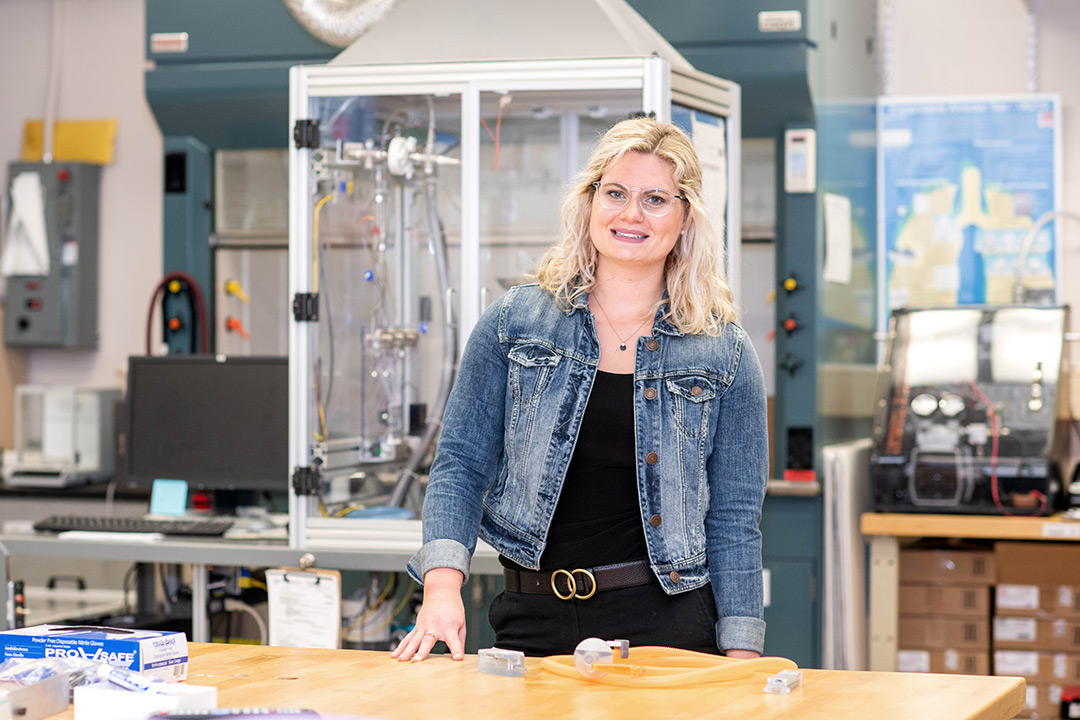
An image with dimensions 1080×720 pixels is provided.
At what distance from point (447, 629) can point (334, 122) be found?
7.22ft

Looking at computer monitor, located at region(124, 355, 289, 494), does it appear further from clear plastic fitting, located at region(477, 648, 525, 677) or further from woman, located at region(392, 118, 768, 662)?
clear plastic fitting, located at region(477, 648, 525, 677)

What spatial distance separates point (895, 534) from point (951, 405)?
1.53 ft

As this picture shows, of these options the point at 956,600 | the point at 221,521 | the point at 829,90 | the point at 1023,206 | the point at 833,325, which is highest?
the point at 829,90

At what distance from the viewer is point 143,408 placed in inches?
164

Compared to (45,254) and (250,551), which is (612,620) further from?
(45,254)

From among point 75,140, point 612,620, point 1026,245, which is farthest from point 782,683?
point 75,140

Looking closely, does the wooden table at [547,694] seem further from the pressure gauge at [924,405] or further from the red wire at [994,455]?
the pressure gauge at [924,405]

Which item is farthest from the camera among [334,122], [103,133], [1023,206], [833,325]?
[103,133]

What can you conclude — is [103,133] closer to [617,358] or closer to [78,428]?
[78,428]

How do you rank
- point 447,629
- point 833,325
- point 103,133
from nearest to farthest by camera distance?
1. point 447,629
2. point 833,325
3. point 103,133

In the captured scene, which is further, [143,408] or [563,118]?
[143,408]

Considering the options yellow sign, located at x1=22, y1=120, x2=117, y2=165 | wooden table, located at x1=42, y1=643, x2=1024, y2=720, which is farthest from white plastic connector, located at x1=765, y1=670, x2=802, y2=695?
yellow sign, located at x1=22, y1=120, x2=117, y2=165

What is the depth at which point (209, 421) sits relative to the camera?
13.4 ft

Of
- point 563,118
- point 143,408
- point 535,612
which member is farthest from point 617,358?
point 143,408
